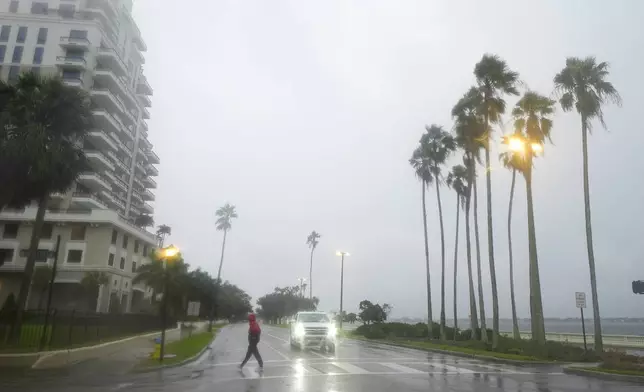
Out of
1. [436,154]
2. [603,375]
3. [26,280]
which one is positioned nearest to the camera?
[603,375]

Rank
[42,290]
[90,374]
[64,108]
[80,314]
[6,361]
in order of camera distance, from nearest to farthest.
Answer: [90,374], [6,361], [64,108], [80,314], [42,290]

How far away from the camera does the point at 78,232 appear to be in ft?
176

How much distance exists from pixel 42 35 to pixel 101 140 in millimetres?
16645

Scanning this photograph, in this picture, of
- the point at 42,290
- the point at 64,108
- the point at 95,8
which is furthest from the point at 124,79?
the point at 64,108

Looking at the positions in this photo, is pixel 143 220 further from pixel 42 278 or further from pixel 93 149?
pixel 42 278

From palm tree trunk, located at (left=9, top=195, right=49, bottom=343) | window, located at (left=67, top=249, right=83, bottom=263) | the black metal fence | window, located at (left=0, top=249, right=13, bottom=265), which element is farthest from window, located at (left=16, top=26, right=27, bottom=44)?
palm tree trunk, located at (left=9, top=195, right=49, bottom=343)

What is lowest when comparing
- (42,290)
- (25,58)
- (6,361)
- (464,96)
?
(6,361)

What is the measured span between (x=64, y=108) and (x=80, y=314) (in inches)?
429

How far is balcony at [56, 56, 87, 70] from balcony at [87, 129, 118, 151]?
9184mm

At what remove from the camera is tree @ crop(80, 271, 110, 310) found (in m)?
49.0

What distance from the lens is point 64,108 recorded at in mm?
23891

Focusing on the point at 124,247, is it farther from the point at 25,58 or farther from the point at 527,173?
the point at 527,173

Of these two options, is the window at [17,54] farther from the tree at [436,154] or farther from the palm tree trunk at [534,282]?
the palm tree trunk at [534,282]

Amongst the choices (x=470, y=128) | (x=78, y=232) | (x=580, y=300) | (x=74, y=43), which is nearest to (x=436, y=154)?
(x=470, y=128)
